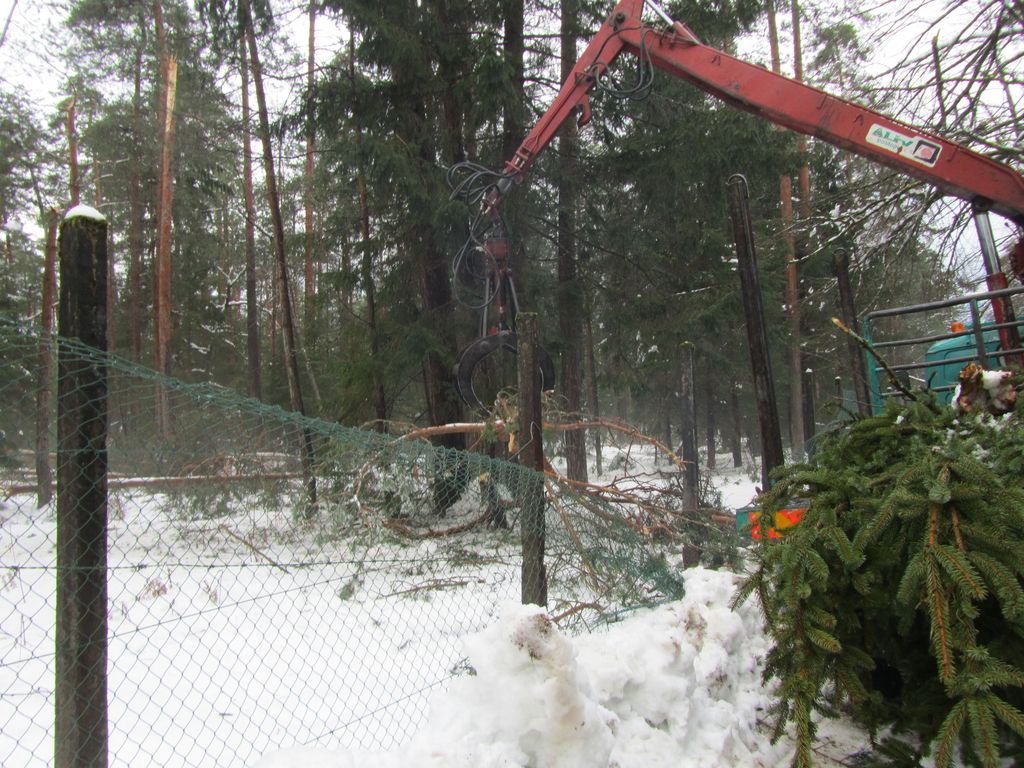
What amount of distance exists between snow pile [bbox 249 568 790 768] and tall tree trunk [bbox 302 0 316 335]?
372 inches

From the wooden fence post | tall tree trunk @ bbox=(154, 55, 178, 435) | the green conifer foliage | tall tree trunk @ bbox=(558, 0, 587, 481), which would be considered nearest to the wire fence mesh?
the wooden fence post

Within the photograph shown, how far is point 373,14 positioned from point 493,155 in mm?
2769

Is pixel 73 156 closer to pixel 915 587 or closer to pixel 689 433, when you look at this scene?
pixel 689 433

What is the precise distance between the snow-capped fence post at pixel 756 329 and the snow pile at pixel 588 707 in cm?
308

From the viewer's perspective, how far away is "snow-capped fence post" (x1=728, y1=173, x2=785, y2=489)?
6184 millimetres

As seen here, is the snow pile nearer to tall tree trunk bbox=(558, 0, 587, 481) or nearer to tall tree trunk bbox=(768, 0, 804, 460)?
tall tree trunk bbox=(558, 0, 587, 481)

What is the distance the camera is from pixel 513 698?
7.68 feet

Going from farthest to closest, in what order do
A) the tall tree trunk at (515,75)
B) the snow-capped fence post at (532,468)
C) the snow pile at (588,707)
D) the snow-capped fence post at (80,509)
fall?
the tall tree trunk at (515,75) < the snow-capped fence post at (532,468) < the snow pile at (588,707) < the snow-capped fence post at (80,509)

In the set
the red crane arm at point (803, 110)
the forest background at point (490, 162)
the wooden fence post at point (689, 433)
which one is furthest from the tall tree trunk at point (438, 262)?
the wooden fence post at point (689, 433)

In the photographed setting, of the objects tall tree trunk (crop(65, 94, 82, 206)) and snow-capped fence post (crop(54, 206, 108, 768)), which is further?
tall tree trunk (crop(65, 94, 82, 206))

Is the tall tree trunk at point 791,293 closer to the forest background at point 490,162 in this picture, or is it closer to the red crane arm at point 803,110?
the forest background at point 490,162

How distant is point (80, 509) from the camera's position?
2.00m

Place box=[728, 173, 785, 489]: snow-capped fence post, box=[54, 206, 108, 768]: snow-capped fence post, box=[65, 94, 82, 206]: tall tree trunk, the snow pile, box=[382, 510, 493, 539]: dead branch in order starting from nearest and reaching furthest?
1. box=[54, 206, 108, 768]: snow-capped fence post
2. the snow pile
3. box=[728, 173, 785, 489]: snow-capped fence post
4. box=[382, 510, 493, 539]: dead branch
5. box=[65, 94, 82, 206]: tall tree trunk

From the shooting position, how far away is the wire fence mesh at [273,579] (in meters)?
3.38
